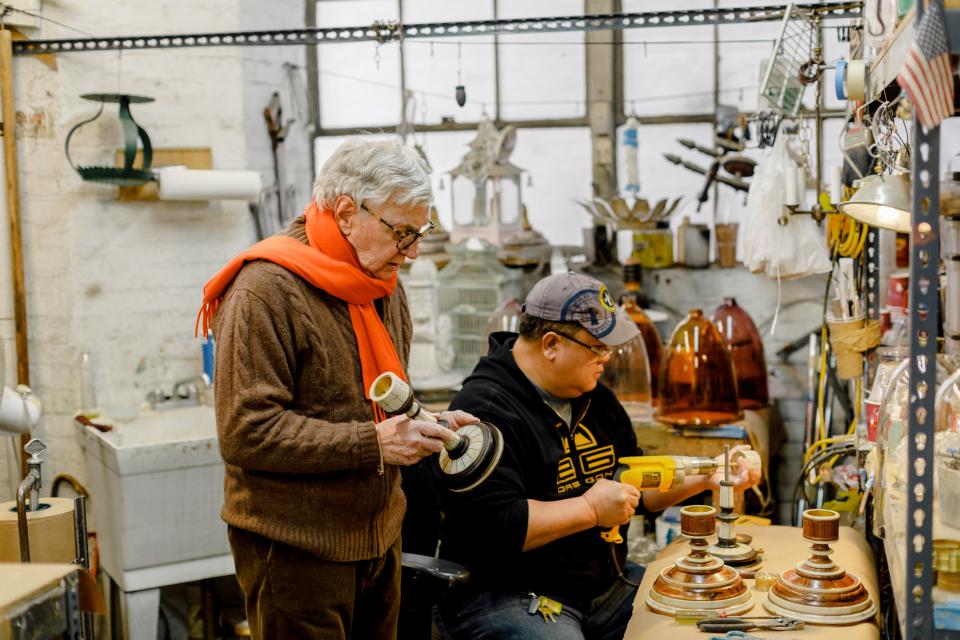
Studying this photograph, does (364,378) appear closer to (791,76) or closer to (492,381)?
(492,381)

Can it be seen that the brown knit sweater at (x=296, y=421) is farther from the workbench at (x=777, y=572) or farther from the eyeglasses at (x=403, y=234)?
the workbench at (x=777, y=572)

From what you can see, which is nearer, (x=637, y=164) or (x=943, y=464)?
(x=943, y=464)

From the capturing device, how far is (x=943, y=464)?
159 cm

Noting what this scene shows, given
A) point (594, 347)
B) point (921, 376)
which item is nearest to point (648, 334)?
point (594, 347)

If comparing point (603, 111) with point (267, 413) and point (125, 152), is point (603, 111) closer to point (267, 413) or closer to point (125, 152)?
point (125, 152)

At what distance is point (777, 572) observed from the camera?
7.55 feet

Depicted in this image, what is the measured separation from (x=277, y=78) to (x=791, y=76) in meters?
2.42

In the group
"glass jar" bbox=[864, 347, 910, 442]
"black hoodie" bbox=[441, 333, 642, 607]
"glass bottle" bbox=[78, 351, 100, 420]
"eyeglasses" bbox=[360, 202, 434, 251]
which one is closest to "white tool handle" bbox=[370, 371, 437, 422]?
"eyeglasses" bbox=[360, 202, 434, 251]

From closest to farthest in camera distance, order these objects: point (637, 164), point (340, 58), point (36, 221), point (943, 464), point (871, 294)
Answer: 1. point (943, 464)
2. point (871, 294)
3. point (36, 221)
4. point (637, 164)
5. point (340, 58)

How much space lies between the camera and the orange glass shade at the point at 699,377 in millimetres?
3789

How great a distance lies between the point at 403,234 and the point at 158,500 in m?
1.95

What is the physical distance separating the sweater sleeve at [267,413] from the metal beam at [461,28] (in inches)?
67.4

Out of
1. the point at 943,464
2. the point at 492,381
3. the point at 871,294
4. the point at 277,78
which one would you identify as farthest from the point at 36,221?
the point at 943,464

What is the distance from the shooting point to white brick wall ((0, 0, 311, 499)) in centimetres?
424
